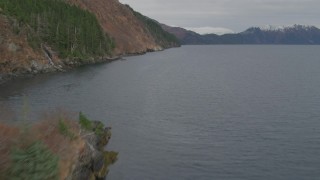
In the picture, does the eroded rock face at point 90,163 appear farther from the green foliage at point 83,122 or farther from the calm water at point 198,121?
the calm water at point 198,121

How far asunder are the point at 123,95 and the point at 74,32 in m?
75.7

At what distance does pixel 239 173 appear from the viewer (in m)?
42.8

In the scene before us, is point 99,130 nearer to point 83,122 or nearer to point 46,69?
point 83,122

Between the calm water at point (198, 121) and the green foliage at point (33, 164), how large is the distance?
24.4 m

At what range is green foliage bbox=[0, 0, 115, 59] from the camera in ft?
444

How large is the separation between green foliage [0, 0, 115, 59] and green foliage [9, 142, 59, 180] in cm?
11566

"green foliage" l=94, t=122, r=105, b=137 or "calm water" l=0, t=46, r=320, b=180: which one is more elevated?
"green foliage" l=94, t=122, r=105, b=137

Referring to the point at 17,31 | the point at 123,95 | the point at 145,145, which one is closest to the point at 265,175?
the point at 145,145

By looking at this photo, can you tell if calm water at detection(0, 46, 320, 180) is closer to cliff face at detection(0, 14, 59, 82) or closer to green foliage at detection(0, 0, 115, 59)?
cliff face at detection(0, 14, 59, 82)

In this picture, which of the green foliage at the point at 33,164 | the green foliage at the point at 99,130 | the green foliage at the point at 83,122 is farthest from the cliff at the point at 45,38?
the green foliage at the point at 33,164

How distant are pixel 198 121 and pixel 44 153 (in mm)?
49428

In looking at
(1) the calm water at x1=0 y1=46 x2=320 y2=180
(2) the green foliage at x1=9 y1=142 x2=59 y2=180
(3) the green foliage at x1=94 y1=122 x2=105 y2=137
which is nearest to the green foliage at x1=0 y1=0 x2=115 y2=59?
(1) the calm water at x1=0 y1=46 x2=320 y2=180

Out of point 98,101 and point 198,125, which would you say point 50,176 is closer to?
point 198,125

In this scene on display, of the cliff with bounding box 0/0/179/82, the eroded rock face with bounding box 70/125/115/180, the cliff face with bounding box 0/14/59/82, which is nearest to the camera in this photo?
the eroded rock face with bounding box 70/125/115/180
